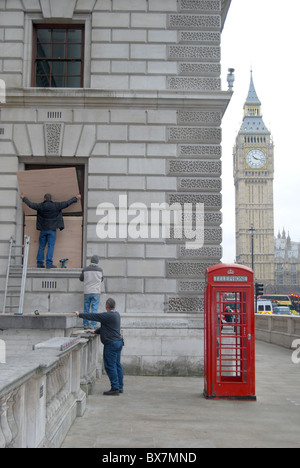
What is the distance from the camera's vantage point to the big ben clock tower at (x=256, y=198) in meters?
157

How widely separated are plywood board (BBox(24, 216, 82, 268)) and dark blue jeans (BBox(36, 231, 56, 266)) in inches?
8.0

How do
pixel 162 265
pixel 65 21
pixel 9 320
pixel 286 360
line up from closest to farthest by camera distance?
1. pixel 9 320
2. pixel 162 265
3. pixel 65 21
4. pixel 286 360

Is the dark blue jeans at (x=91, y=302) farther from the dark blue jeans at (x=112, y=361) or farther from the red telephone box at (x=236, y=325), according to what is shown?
the red telephone box at (x=236, y=325)

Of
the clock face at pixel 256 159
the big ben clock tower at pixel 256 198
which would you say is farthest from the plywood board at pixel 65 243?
the clock face at pixel 256 159

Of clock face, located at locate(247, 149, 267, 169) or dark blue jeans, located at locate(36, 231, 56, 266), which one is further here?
clock face, located at locate(247, 149, 267, 169)

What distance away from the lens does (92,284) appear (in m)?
11.7

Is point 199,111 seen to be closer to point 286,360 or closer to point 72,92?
point 72,92

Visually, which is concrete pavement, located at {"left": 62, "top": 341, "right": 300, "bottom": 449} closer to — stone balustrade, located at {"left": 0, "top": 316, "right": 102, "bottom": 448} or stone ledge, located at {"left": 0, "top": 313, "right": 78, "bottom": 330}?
stone balustrade, located at {"left": 0, "top": 316, "right": 102, "bottom": 448}

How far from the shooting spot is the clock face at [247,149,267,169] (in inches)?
6348

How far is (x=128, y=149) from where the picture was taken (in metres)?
13.0

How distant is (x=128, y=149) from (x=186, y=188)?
1648 mm

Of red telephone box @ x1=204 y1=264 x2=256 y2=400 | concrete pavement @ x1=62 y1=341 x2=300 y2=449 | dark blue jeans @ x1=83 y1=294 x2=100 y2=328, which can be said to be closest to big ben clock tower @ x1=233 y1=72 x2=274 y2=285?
dark blue jeans @ x1=83 y1=294 x2=100 y2=328

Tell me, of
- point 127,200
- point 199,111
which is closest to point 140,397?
point 127,200

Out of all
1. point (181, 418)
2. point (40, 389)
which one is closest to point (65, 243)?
point (181, 418)
